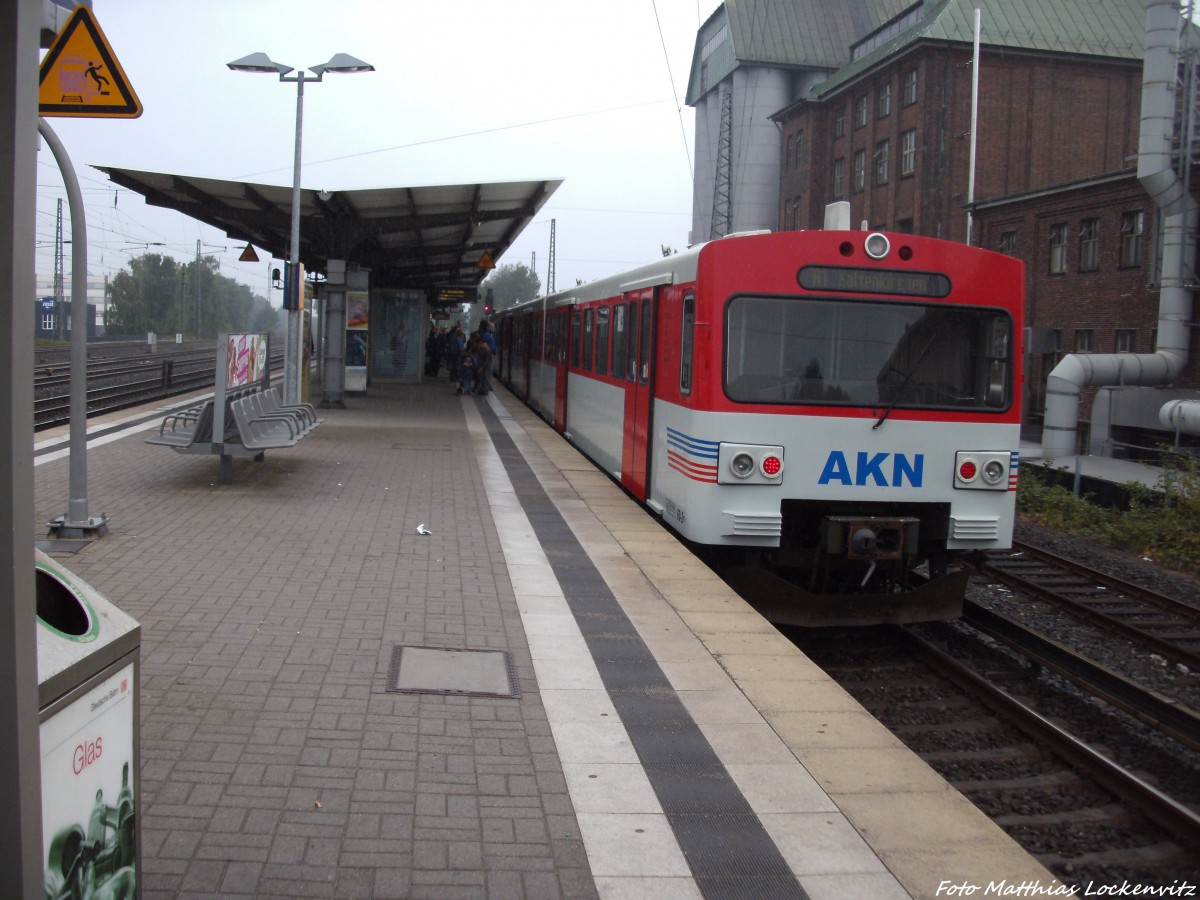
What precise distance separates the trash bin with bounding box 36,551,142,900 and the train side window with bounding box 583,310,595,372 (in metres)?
12.3

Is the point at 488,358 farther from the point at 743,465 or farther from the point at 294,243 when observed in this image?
the point at 743,465

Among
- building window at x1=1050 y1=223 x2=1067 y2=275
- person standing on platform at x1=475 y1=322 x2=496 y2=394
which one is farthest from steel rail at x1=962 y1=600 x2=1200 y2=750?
building window at x1=1050 y1=223 x2=1067 y2=275

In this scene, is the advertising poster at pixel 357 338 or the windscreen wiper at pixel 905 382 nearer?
the windscreen wiper at pixel 905 382

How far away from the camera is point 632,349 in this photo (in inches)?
464

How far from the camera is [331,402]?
23516 millimetres

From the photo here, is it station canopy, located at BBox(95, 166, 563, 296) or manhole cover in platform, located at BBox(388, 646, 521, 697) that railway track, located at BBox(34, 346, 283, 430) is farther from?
manhole cover in platform, located at BBox(388, 646, 521, 697)

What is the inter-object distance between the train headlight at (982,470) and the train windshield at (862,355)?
1.12ft

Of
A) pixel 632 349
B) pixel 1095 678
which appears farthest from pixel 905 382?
pixel 632 349

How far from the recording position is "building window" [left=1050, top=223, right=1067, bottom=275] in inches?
1280

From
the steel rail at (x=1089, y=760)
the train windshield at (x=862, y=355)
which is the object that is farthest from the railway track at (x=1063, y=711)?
the train windshield at (x=862, y=355)

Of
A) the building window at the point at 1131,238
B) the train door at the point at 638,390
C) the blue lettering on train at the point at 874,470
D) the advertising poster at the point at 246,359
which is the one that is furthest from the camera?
the building window at the point at 1131,238

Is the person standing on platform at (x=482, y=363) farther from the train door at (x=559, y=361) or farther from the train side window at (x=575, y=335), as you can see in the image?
the train side window at (x=575, y=335)

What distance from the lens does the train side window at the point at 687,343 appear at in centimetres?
879

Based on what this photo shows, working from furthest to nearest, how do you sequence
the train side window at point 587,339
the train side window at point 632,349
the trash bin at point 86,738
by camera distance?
the train side window at point 587,339 < the train side window at point 632,349 < the trash bin at point 86,738
